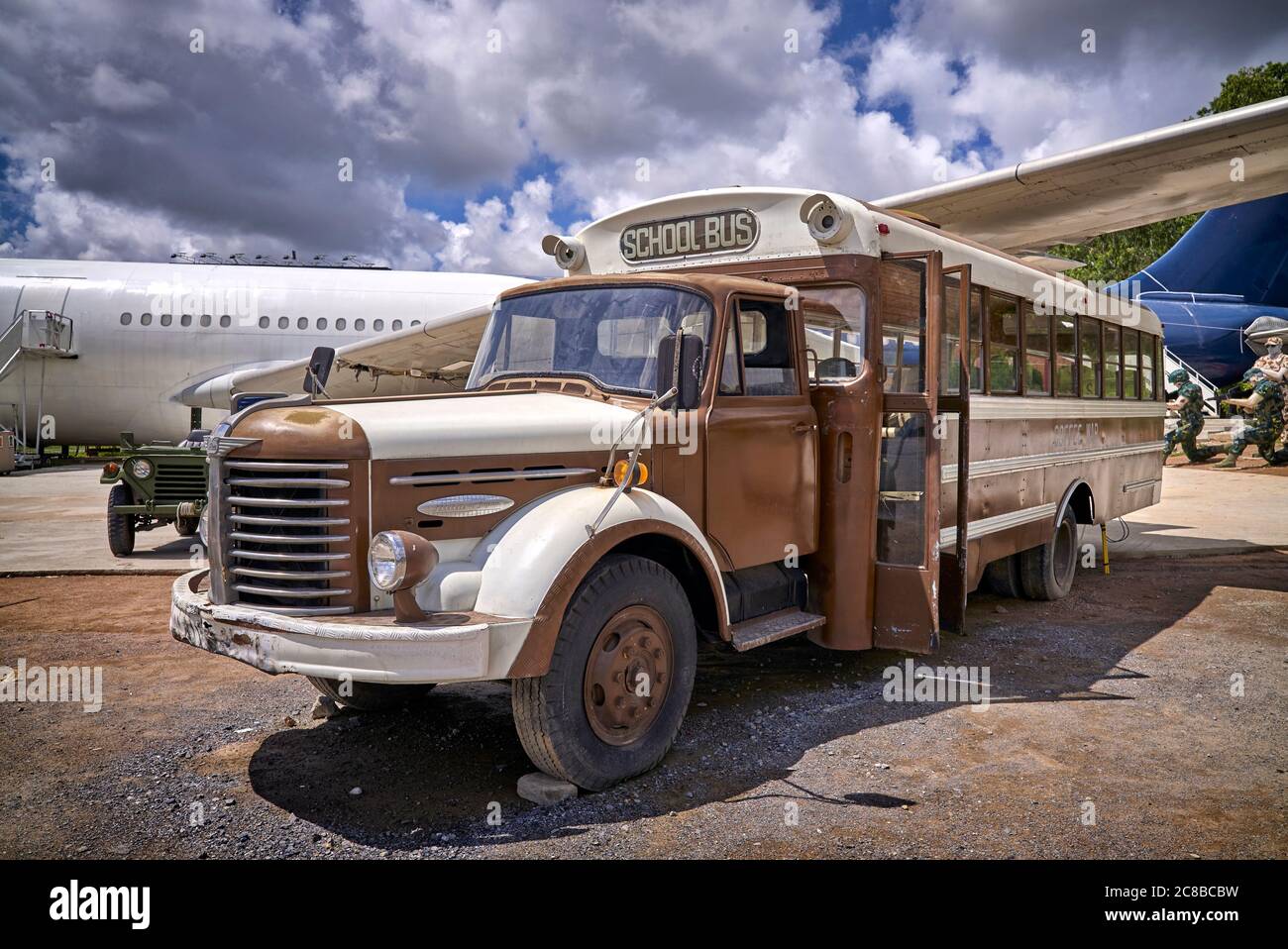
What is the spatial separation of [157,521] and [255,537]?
362 inches

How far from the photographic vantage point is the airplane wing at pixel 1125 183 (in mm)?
10438

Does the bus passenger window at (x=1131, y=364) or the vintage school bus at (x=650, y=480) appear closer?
the vintage school bus at (x=650, y=480)

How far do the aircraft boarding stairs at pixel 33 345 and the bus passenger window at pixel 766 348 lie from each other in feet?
68.7

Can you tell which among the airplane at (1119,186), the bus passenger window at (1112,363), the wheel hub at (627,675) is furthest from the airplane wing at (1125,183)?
the wheel hub at (627,675)

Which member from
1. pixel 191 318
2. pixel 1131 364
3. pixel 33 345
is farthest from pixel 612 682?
pixel 33 345

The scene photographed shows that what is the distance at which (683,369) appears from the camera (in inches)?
182

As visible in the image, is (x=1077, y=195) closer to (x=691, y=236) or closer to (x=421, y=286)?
(x=691, y=236)

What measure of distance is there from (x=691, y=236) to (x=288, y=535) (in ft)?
11.1

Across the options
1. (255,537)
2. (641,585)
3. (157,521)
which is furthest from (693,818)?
(157,521)

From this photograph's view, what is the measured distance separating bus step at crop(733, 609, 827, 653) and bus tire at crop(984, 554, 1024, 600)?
3.56m

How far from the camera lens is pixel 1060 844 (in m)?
3.84

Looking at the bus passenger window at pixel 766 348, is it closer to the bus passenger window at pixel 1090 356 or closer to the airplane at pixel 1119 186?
the airplane at pixel 1119 186
